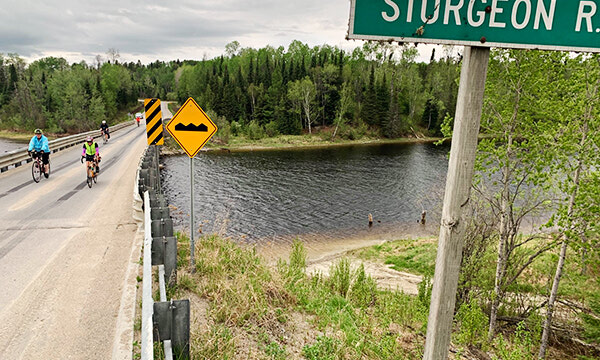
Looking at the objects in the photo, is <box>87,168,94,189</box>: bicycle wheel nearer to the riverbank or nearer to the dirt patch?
the dirt patch

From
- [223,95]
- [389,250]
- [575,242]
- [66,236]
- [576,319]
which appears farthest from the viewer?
[223,95]

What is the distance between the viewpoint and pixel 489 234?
10836mm

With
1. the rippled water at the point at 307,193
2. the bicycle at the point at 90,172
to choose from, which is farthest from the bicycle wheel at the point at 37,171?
the rippled water at the point at 307,193

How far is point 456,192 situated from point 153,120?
432 inches

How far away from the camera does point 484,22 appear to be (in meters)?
2.10

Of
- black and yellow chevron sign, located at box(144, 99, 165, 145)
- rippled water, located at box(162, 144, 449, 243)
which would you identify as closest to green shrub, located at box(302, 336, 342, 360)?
rippled water, located at box(162, 144, 449, 243)

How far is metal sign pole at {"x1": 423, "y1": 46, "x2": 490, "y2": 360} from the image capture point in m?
2.22

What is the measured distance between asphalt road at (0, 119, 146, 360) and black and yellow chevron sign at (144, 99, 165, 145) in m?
2.36

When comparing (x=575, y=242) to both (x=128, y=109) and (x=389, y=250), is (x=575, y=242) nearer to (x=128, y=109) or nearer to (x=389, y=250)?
(x=389, y=250)

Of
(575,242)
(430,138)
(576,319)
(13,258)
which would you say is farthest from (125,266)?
(430,138)

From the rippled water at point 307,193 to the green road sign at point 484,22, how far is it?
38.5 feet

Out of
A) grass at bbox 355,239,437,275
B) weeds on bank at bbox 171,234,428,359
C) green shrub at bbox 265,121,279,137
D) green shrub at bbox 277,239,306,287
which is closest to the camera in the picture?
weeds on bank at bbox 171,234,428,359

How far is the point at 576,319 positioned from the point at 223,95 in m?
68.5

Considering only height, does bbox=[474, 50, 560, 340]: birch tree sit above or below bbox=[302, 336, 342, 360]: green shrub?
above
